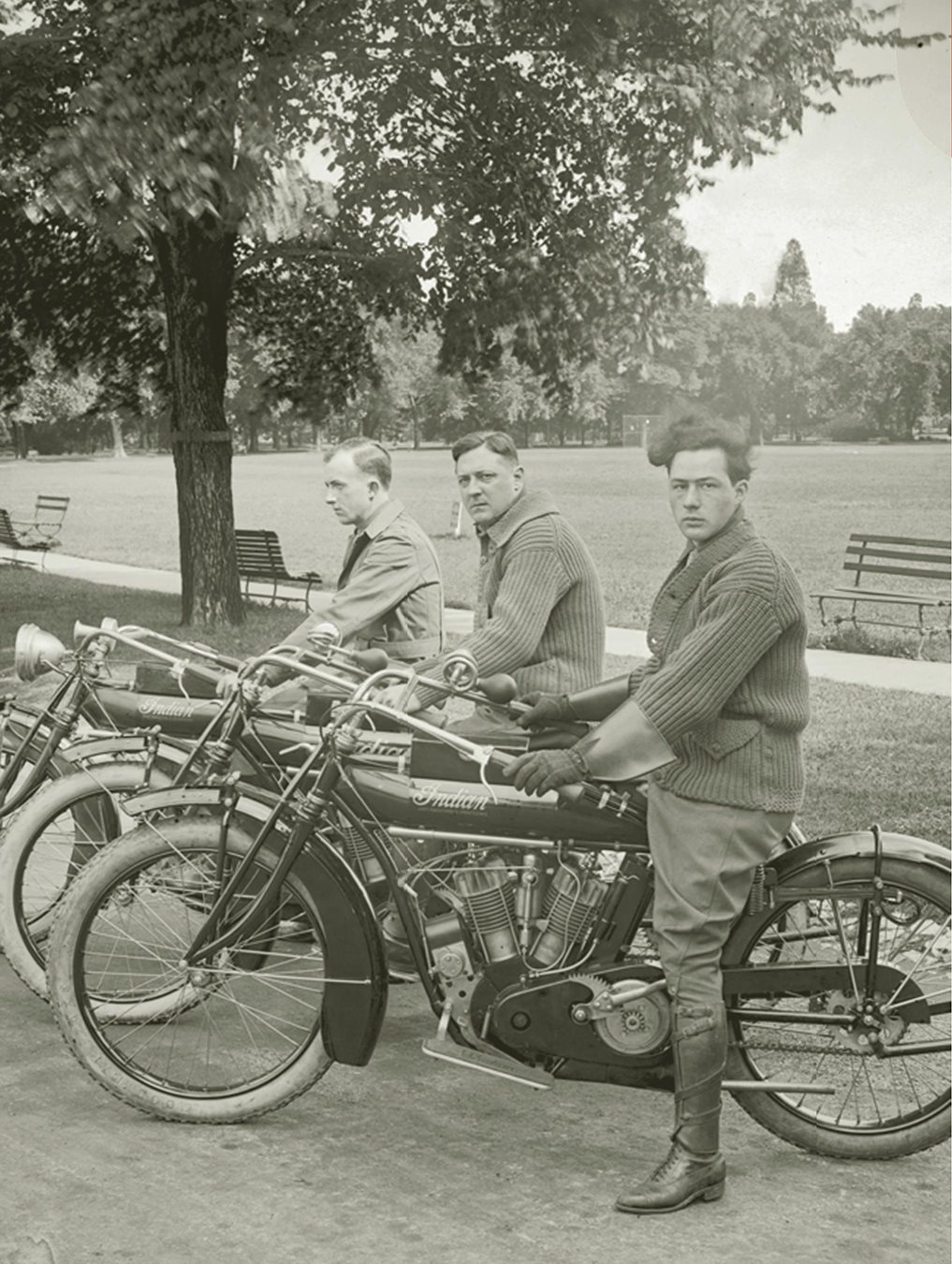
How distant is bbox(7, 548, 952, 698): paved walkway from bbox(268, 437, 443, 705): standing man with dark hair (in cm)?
368

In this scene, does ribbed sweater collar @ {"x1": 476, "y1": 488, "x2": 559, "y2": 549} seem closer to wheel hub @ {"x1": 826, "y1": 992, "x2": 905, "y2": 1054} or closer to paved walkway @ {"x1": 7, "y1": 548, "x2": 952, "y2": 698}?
wheel hub @ {"x1": 826, "y1": 992, "x2": 905, "y2": 1054}

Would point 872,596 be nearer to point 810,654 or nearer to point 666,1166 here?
point 810,654

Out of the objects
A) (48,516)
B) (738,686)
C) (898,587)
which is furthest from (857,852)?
(898,587)

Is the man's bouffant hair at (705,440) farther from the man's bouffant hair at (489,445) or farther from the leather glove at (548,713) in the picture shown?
the man's bouffant hair at (489,445)

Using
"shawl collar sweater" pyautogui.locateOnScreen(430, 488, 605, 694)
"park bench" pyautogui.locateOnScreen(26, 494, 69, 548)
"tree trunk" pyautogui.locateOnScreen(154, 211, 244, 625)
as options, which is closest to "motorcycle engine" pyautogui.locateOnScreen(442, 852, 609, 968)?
"shawl collar sweater" pyautogui.locateOnScreen(430, 488, 605, 694)

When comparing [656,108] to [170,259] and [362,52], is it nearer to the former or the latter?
[362,52]

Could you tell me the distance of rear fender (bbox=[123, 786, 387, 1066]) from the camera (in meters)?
3.68

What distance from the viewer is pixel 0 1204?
339cm

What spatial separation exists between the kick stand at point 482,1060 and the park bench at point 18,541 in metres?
5.49

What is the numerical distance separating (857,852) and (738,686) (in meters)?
0.47

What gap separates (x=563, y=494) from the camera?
8523 mm

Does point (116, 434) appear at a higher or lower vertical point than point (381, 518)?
higher

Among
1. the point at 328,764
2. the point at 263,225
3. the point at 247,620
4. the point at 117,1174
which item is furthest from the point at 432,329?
the point at 117,1174

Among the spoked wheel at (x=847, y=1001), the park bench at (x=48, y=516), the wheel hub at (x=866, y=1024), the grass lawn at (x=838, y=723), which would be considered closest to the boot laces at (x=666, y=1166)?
the spoked wheel at (x=847, y=1001)
